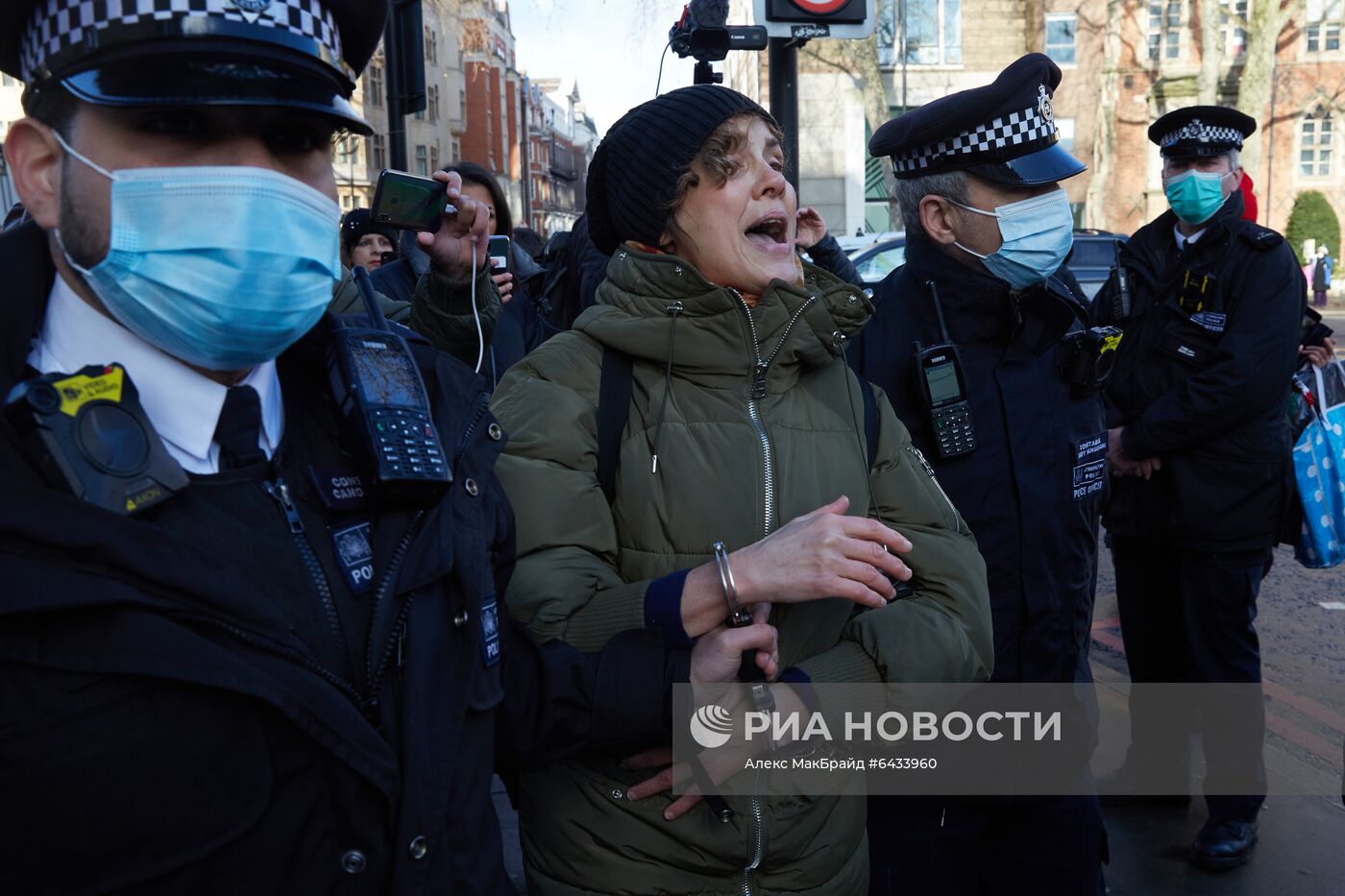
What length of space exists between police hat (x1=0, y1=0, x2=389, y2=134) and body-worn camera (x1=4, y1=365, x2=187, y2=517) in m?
0.32

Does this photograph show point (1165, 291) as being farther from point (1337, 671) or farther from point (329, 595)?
point (329, 595)

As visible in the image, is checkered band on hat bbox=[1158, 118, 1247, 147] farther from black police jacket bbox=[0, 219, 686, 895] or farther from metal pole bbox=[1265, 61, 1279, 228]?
metal pole bbox=[1265, 61, 1279, 228]

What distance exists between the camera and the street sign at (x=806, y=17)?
15.2 feet

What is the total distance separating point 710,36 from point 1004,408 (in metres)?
2.37

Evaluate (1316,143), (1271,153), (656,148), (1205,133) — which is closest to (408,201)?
(656,148)

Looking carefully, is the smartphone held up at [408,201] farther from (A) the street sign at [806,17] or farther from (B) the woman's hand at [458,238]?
(A) the street sign at [806,17]

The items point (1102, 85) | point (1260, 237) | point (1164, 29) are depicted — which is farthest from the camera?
point (1164, 29)

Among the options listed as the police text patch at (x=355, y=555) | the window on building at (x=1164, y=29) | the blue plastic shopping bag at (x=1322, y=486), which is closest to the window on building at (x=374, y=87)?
the window on building at (x=1164, y=29)

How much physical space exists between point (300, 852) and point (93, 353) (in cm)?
62

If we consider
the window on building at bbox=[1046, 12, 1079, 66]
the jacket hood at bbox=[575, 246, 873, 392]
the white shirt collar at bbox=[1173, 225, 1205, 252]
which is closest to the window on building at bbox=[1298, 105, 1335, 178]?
the window on building at bbox=[1046, 12, 1079, 66]

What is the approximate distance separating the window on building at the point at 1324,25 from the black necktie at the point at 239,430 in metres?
42.8

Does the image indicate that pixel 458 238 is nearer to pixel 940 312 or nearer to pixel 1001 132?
pixel 940 312

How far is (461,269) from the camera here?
128 inches

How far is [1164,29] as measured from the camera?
35.7m
